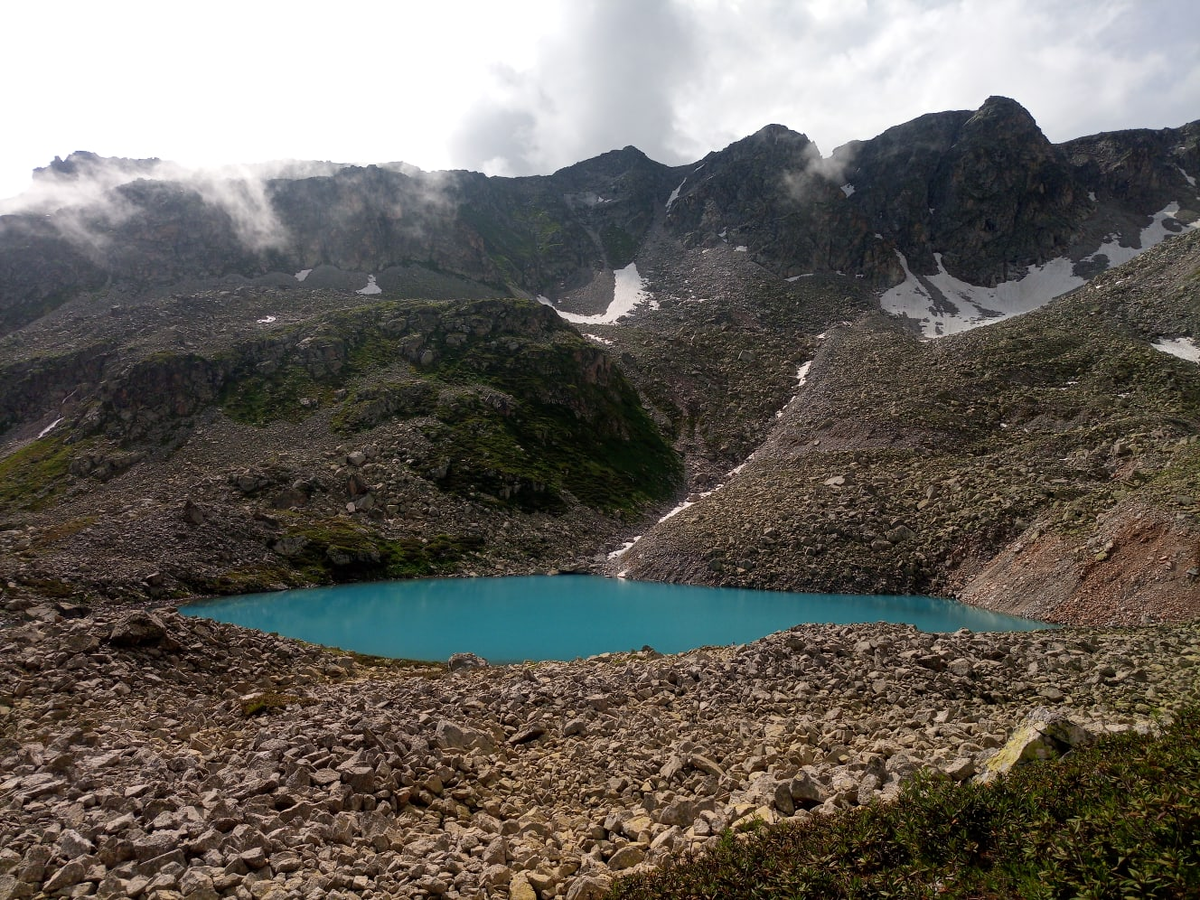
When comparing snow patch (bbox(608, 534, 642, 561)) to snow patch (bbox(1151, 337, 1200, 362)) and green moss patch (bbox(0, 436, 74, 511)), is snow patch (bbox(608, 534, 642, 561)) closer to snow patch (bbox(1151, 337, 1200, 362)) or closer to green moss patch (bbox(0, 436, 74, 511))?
green moss patch (bbox(0, 436, 74, 511))

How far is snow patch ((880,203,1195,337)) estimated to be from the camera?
363 ft

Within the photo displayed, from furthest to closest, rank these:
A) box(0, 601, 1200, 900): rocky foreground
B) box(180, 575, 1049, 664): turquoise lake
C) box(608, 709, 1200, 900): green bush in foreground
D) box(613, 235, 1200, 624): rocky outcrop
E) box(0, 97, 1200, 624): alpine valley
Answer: box(0, 97, 1200, 624): alpine valley, box(613, 235, 1200, 624): rocky outcrop, box(180, 575, 1049, 664): turquoise lake, box(0, 601, 1200, 900): rocky foreground, box(608, 709, 1200, 900): green bush in foreground

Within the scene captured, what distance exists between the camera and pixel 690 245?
503 feet

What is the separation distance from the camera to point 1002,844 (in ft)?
21.4

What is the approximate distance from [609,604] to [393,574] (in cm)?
2222

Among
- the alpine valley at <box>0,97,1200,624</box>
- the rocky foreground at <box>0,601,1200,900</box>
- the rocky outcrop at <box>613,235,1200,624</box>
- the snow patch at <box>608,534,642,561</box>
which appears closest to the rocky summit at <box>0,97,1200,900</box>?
the rocky foreground at <box>0,601,1200,900</box>

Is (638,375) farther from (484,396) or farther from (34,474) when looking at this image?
Result: (34,474)

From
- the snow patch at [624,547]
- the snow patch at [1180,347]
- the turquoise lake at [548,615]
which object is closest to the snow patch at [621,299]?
the snow patch at [624,547]

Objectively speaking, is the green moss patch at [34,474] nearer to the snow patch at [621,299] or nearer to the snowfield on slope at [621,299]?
the snowfield on slope at [621,299]

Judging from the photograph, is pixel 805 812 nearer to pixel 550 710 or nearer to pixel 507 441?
pixel 550 710

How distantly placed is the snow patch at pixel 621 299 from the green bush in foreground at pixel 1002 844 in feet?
400

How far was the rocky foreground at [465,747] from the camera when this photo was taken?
27.2 ft

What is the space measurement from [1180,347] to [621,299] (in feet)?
300

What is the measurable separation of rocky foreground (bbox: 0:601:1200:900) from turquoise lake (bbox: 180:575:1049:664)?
13422mm
